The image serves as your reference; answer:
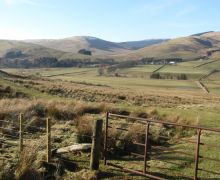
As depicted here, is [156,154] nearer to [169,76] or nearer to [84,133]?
[84,133]

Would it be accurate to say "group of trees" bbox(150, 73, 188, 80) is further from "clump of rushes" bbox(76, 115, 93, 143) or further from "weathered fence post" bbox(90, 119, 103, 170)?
"weathered fence post" bbox(90, 119, 103, 170)

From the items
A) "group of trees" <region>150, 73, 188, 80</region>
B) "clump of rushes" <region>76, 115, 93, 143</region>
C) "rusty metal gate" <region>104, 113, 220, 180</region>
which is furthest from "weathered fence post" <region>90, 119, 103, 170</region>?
"group of trees" <region>150, 73, 188, 80</region>

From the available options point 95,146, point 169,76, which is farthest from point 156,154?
point 169,76

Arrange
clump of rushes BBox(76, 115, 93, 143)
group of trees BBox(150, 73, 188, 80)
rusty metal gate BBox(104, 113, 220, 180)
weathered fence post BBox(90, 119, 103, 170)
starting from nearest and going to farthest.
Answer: rusty metal gate BBox(104, 113, 220, 180)
weathered fence post BBox(90, 119, 103, 170)
clump of rushes BBox(76, 115, 93, 143)
group of trees BBox(150, 73, 188, 80)

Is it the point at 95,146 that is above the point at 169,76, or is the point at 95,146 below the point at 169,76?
above

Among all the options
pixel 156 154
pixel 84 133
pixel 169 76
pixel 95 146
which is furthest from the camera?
pixel 169 76

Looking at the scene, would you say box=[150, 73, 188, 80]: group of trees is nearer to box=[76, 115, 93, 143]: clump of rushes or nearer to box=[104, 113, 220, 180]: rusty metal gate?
box=[104, 113, 220, 180]: rusty metal gate

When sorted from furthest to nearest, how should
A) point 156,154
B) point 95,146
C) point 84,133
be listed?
point 84,133, point 156,154, point 95,146

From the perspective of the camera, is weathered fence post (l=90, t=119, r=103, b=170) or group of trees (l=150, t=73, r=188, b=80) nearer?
weathered fence post (l=90, t=119, r=103, b=170)

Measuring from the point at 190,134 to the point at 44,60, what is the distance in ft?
606

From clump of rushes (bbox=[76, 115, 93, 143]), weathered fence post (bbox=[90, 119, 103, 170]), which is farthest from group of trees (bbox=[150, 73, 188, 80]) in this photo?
weathered fence post (bbox=[90, 119, 103, 170])

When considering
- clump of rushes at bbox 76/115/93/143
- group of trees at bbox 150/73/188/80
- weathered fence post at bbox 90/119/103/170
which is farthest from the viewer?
group of trees at bbox 150/73/188/80

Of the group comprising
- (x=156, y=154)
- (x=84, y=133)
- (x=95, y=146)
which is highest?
(x=95, y=146)

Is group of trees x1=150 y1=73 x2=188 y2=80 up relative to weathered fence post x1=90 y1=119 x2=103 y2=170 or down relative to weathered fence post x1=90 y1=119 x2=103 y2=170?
down
